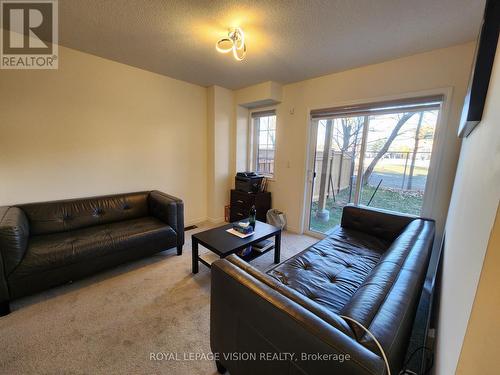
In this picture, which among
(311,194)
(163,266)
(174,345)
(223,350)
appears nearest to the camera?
(223,350)

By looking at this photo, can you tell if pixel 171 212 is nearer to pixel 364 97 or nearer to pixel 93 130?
pixel 93 130

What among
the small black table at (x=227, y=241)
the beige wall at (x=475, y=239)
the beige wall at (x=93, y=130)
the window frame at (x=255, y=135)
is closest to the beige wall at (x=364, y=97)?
the window frame at (x=255, y=135)

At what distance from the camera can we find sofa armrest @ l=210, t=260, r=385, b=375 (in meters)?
0.64

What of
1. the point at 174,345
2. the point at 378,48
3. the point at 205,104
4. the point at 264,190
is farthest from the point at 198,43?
the point at 174,345

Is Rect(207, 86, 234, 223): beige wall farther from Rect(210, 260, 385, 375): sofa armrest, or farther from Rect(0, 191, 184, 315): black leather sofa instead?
Rect(210, 260, 385, 375): sofa armrest

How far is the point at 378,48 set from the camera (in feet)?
6.92

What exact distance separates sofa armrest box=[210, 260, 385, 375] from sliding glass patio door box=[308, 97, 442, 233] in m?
2.39

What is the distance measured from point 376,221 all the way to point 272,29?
213 cm

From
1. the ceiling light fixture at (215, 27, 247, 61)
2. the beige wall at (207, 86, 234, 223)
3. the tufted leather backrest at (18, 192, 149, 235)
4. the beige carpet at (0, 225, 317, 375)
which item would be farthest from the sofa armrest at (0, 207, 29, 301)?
the beige wall at (207, 86, 234, 223)

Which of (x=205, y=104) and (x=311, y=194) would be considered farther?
(x=205, y=104)

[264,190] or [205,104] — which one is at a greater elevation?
[205,104]

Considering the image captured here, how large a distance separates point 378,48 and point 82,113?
3.32 meters

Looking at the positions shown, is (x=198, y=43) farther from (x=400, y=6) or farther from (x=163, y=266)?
(x=163, y=266)

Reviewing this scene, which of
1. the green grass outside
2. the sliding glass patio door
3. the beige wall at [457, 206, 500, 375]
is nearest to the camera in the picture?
the beige wall at [457, 206, 500, 375]
